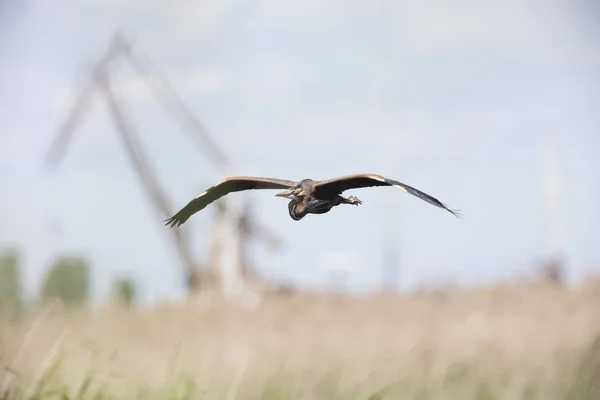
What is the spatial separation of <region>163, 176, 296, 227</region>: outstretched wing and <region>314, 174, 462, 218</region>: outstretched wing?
71 mm

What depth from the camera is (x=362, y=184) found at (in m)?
1.98

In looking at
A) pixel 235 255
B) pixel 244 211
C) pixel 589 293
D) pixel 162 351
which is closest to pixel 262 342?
pixel 162 351

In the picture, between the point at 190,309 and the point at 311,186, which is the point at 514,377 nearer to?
the point at 190,309

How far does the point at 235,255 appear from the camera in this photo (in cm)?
472

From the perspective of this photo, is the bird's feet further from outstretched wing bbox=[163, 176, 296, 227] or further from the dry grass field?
the dry grass field

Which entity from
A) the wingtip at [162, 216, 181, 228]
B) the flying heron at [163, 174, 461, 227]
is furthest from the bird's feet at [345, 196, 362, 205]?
the wingtip at [162, 216, 181, 228]

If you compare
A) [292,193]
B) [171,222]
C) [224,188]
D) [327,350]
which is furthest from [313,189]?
[327,350]

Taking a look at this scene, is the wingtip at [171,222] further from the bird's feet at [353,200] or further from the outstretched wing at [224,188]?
the bird's feet at [353,200]

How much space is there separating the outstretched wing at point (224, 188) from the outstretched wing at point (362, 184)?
0.23ft

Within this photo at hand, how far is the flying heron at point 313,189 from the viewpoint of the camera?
1.85 meters

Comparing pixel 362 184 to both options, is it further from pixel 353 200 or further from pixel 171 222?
pixel 171 222

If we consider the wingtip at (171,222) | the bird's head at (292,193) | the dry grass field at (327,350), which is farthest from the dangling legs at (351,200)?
the dry grass field at (327,350)

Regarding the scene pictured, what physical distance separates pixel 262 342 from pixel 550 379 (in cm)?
243

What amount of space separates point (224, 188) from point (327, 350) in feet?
19.7
